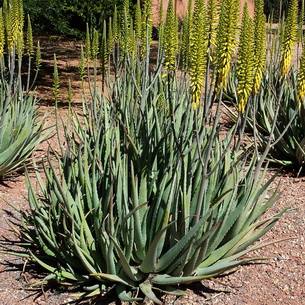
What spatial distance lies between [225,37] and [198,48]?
0.16 metres

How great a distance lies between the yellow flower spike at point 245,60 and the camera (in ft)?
10.8

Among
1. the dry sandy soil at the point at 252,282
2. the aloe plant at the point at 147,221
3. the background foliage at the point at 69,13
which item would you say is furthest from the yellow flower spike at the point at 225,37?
the background foliage at the point at 69,13

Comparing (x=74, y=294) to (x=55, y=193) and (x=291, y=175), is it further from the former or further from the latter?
(x=291, y=175)

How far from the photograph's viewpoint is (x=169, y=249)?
3594 millimetres

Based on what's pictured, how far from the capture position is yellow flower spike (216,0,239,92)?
307 centimetres

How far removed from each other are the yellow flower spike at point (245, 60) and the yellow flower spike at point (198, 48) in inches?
8.5

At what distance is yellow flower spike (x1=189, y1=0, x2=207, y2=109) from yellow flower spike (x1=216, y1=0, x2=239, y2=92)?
9 cm

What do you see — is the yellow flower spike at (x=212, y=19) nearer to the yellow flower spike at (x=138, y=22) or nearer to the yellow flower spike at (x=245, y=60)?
the yellow flower spike at (x=245, y=60)

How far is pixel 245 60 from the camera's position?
10.9 feet

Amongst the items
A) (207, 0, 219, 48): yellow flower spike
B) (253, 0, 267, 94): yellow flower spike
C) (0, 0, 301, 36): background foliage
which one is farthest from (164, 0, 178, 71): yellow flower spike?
(0, 0, 301, 36): background foliage

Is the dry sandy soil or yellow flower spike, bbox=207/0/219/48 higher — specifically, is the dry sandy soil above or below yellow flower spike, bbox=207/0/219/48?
below

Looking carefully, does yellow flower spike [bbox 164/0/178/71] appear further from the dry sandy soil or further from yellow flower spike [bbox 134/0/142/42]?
the dry sandy soil

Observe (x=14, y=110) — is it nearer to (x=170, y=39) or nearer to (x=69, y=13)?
(x=170, y=39)

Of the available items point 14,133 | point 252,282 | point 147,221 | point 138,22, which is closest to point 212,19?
point 147,221
